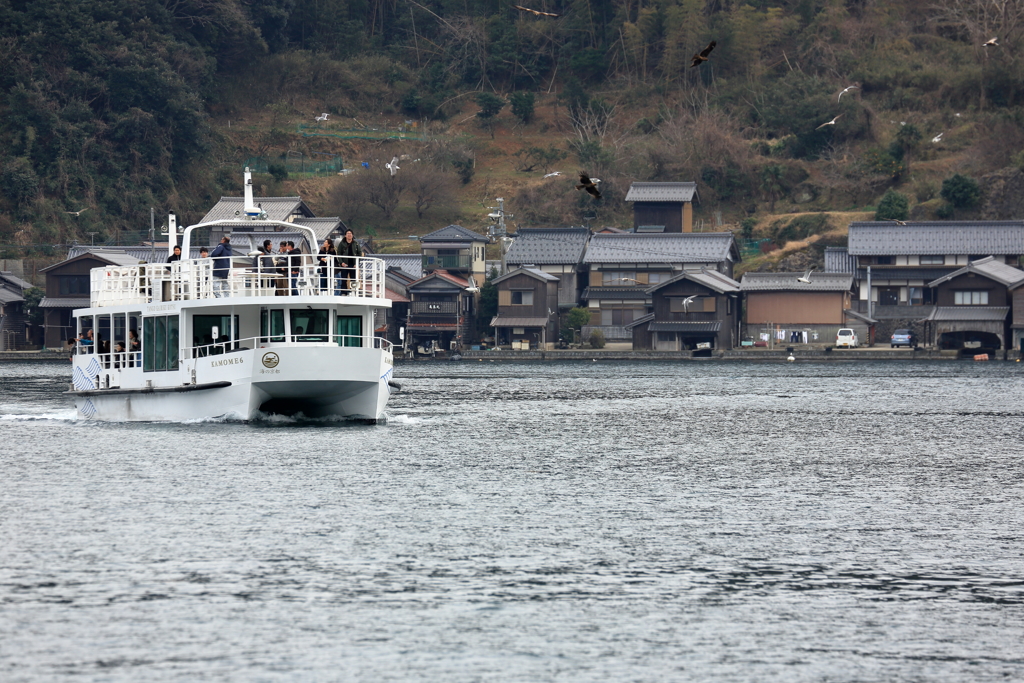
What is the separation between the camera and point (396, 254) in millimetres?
95000

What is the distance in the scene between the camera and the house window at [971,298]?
7888 cm

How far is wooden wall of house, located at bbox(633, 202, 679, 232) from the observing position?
3789 inches

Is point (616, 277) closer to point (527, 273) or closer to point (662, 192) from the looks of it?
point (527, 273)

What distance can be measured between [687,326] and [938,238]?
61.0 feet

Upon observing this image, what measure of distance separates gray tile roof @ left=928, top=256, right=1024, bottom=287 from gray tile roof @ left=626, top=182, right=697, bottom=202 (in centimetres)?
2140

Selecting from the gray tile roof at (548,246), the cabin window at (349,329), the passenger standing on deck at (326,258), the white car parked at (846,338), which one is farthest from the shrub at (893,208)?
the cabin window at (349,329)

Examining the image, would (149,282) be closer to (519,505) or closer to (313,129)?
(519,505)

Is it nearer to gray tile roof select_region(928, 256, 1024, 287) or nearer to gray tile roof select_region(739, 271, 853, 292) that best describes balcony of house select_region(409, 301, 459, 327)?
gray tile roof select_region(739, 271, 853, 292)

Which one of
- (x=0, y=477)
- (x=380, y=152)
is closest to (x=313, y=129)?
(x=380, y=152)

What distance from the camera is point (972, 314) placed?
78.1m

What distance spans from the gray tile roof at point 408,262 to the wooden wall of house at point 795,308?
24.7m

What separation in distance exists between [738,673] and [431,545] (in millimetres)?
6914

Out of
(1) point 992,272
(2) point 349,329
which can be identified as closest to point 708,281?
(1) point 992,272

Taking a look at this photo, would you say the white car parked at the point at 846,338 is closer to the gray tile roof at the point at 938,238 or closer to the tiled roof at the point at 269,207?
the gray tile roof at the point at 938,238
